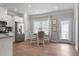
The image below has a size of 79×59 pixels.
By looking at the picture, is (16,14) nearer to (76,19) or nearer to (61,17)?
(61,17)

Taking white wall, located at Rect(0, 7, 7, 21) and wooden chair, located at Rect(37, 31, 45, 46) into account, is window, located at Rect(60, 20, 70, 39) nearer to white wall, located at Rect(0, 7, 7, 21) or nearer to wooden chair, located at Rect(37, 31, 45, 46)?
wooden chair, located at Rect(37, 31, 45, 46)

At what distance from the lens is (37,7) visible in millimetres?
4652

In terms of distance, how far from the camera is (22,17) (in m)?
4.64

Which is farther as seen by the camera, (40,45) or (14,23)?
(40,45)

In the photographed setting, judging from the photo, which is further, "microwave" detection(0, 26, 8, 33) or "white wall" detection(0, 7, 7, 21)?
"microwave" detection(0, 26, 8, 33)

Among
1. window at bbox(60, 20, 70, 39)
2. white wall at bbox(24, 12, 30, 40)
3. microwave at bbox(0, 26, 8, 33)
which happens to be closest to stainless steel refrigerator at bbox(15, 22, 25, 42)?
white wall at bbox(24, 12, 30, 40)

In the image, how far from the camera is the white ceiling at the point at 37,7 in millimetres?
4302

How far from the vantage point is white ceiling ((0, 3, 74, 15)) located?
169 inches

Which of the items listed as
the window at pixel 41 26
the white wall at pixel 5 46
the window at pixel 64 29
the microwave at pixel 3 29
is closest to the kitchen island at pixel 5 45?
the white wall at pixel 5 46

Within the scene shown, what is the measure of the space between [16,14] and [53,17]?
1510 mm

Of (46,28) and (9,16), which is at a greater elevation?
(9,16)

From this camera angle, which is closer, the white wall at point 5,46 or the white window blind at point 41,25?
the white wall at point 5,46

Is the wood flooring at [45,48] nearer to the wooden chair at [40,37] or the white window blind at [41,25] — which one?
the wooden chair at [40,37]

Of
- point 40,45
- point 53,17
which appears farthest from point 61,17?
point 40,45
